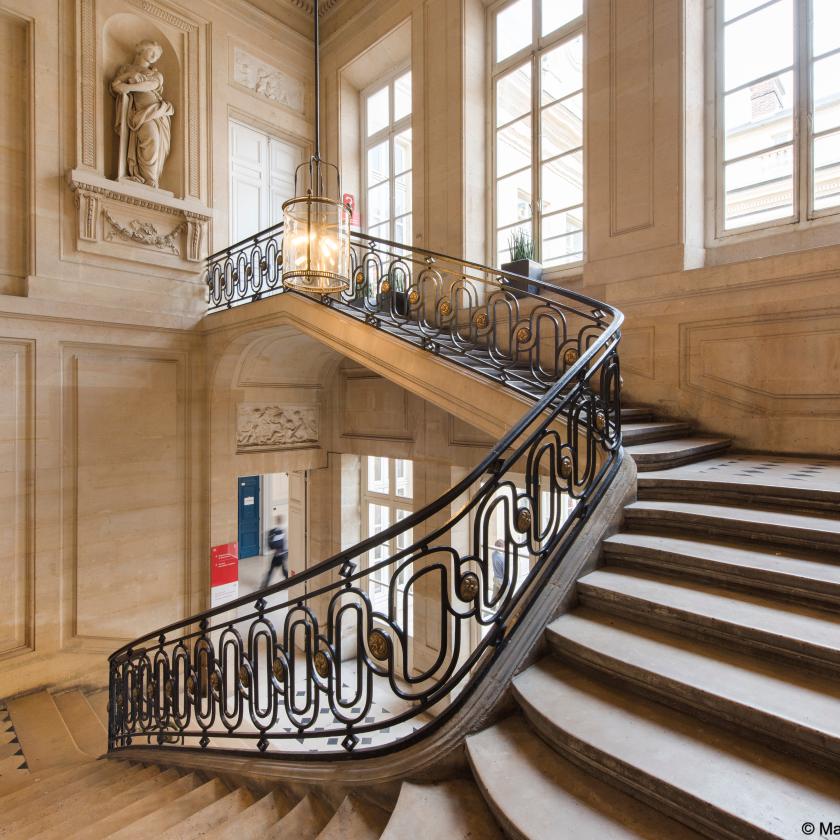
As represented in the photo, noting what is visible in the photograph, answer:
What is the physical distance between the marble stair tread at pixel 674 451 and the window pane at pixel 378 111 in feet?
20.4

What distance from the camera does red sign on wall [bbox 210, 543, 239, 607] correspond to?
6434mm

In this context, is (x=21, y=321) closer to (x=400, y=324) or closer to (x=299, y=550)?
(x=400, y=324)

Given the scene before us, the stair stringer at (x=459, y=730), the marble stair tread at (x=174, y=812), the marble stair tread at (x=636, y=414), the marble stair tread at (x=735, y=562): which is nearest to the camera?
the stair stringer at (x=459, y=730)

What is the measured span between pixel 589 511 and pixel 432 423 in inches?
142

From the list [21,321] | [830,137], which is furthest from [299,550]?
[830,137]

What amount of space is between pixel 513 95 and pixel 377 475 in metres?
5.05

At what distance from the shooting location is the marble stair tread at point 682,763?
49.2 inches

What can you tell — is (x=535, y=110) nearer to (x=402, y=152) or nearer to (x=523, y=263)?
(x=523, y=263)

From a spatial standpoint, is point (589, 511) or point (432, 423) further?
point (432, 423)

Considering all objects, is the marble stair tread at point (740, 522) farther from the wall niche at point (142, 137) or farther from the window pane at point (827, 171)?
the wall niche at point (142, 137)

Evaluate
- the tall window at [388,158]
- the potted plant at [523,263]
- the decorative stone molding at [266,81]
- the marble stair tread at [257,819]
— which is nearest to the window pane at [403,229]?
the tall window at [388,158]

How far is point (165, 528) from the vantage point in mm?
6273

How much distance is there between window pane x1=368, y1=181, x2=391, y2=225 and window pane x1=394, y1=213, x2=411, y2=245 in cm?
25

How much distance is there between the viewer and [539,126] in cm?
565
